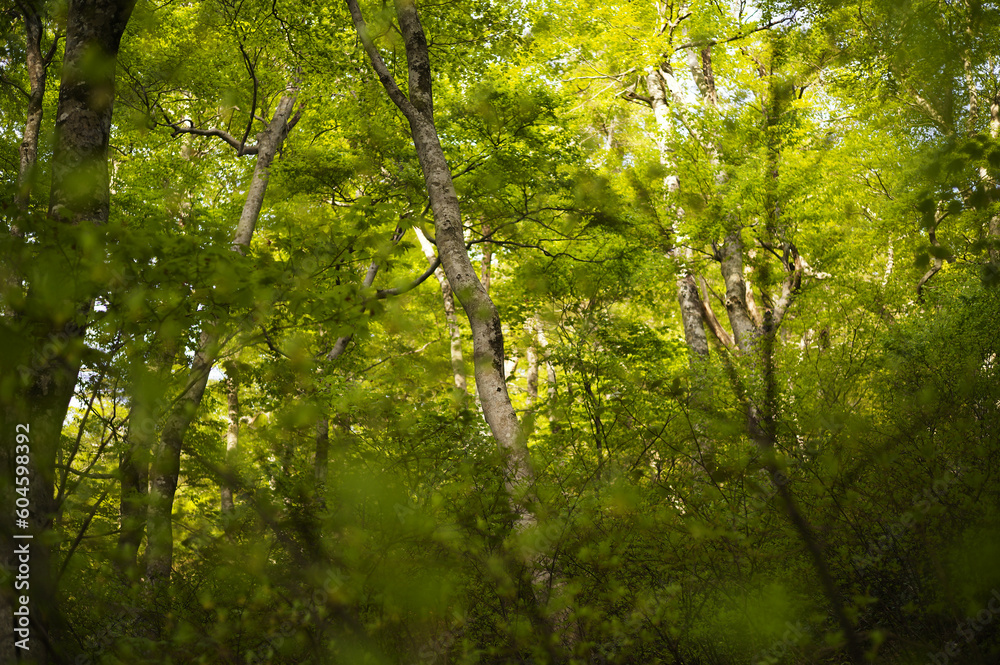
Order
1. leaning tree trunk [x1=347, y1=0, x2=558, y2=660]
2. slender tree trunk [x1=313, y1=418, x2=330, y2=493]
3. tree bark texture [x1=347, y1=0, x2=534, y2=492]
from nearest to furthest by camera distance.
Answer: slender tree trunk [x1=313, y1=418, x2=330, y2=493] < leaning tree trunk [x1=347, y1=0, x2=558, y2=660] < tree bark texture [x1=347, y1=0, x2=534, y2=492]

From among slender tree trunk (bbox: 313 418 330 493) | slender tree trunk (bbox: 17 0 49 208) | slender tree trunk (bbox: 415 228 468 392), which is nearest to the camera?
slender tree trunk (bbox: 313 418 330 493)

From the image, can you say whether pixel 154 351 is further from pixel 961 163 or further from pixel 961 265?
pixel 961 265

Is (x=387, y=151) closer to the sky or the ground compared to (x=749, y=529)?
closer to the sky

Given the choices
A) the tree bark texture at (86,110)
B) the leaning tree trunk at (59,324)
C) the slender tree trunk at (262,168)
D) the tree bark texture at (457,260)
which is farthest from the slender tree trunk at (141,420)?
the slender tree trunk at (262,168)

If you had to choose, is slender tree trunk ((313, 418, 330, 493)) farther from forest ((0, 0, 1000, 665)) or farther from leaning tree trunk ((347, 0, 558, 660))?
leaning tree trunk ((347, 0, 558, 660))

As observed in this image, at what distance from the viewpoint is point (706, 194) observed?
11219 mm

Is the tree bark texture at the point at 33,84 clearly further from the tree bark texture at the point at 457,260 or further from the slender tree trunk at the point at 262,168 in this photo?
the tree bark texture at the point at 457,260

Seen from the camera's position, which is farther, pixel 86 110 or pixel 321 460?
pixel 321 460

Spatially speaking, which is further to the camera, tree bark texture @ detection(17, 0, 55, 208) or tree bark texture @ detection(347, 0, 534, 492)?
tree bark texture @ detection(17, 0, 55, 208)

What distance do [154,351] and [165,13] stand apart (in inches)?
393

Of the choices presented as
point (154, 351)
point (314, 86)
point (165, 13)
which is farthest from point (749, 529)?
point (165, 13)

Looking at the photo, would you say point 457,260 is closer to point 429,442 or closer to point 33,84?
point 429,442

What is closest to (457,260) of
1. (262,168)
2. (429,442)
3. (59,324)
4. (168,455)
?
(429,442)

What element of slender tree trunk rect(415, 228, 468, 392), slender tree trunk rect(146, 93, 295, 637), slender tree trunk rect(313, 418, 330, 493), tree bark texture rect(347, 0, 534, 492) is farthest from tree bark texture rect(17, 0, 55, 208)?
slender tree trunk rect(415, 228, 468, 392)
